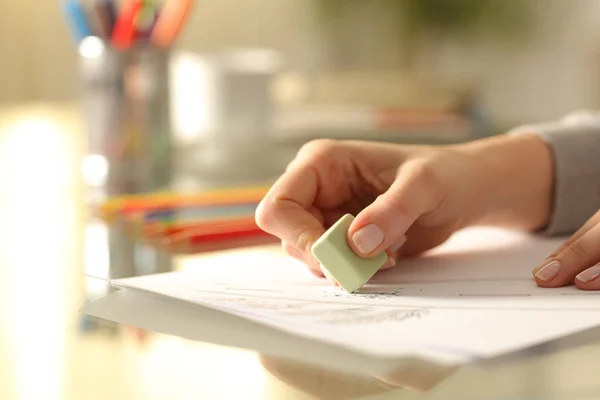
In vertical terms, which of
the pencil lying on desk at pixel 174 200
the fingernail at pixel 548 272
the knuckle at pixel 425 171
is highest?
the knuckle at pixel 425 171

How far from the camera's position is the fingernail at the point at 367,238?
1.55 feet

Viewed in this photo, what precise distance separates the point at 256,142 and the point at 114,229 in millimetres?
599

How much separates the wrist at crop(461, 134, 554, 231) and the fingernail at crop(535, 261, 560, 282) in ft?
0.43

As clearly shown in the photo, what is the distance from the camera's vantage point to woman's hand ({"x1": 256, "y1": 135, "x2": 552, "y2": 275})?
0.52 meters

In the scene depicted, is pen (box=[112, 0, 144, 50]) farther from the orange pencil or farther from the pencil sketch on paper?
the pencil sketch on paper

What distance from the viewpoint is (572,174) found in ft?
2.24

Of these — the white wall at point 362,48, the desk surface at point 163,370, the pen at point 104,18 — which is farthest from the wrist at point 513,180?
the white wall at point 362,48

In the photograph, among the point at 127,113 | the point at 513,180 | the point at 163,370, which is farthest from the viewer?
the point at 127,113

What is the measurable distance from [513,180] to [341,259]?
0.23 m

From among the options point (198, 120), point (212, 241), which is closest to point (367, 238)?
point (212, 241)

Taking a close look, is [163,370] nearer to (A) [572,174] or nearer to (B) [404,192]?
(B) [404,192]

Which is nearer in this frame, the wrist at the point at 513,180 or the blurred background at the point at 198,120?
the blurred background at the point at 198,120

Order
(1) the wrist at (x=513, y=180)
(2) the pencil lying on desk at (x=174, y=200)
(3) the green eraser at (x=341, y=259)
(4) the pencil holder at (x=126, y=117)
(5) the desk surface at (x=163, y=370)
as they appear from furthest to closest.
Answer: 1. (4) the pencil holder at (x=126, y=117)
2. (2) the pencil lying on desk at (x=174, y=200)
3. (1) the wrist at (x=513, y=180)
4. (3) the green eraser at (x=341, y=259)
5. (5) the desk surface at (x=163, y=370)

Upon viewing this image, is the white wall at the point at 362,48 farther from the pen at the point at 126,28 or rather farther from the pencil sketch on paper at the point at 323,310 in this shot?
the pencil sketch on paper at the point at 323,310
